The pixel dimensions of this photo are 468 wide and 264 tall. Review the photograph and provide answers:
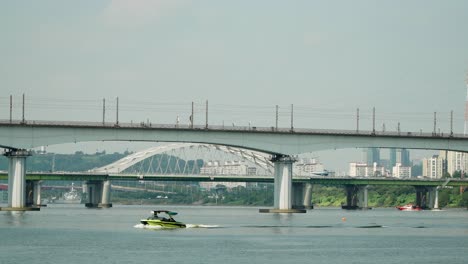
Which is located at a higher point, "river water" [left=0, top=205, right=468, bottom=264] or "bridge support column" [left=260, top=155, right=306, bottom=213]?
"bridge support column" [left=260, top=155, right=306, bottom=213]

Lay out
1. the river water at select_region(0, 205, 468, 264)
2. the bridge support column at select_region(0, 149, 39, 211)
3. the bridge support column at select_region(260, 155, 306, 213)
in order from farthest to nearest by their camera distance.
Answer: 1. the bridge support column at select_region(260, 155, 306, 213)
2. the bridge support column at select_region(0, 149, 39, 211)
3. the river water at select_region(0, 205, 468, 264)

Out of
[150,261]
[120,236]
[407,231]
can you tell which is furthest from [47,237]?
[407,231]

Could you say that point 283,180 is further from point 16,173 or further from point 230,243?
point 230,243

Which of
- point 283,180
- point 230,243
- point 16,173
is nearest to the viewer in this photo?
point 230,243

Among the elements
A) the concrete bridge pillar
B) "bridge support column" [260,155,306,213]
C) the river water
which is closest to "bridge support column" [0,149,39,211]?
the concrete bridge pillar

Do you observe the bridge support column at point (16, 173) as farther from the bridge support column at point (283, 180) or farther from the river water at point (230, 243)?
the bridge support column at point (283, 180)

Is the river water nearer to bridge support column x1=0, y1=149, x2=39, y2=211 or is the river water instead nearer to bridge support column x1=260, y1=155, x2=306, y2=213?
bridge support column x1=0, y1=149, x2=39, y2=211

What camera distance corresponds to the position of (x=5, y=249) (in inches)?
3140

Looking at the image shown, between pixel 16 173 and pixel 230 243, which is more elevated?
pixel 16 173

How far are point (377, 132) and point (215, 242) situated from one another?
6694cm

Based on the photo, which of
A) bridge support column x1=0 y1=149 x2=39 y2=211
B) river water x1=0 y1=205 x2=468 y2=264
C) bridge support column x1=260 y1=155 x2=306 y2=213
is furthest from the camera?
bridge support column x1=260 y1=155 x2=306 y2=213

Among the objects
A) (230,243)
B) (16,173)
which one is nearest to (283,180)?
(16,173)

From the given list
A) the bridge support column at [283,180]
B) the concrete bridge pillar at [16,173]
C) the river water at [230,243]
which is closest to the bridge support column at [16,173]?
the concrete bridge pillar at [16,173]

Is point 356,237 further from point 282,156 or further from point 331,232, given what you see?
point 282,156
